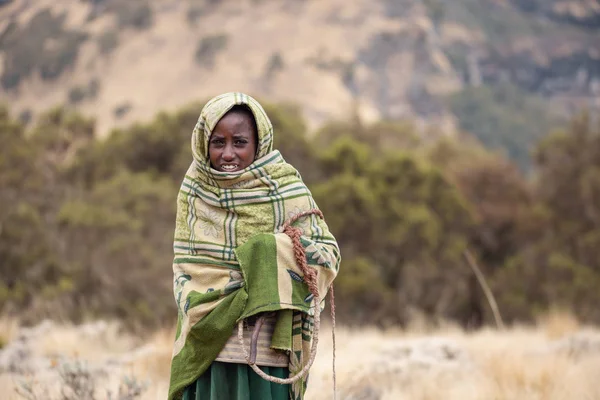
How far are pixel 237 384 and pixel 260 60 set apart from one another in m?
62.6

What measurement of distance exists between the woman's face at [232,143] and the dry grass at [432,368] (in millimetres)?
2280

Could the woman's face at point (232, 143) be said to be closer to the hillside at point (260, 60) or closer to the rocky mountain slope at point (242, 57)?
the rocky mountain slope at point (242, 57)

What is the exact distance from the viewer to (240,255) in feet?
9.61

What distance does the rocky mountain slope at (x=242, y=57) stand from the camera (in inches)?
2392

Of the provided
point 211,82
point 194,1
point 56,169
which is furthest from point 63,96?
point 56,169

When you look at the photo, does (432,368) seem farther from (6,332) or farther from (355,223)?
(355,223)

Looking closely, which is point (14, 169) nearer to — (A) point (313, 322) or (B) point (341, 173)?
(B) point (341, 173)

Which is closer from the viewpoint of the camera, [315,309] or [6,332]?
[315,309]

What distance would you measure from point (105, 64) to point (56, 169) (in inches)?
1870

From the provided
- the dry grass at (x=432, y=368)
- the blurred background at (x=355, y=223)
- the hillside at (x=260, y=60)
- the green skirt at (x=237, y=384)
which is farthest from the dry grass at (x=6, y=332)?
the hillside at (x=260, y=60)

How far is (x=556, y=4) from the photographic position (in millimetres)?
106188

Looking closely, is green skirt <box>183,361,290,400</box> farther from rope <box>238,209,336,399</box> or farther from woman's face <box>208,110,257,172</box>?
woman's face <box>208,110,257,172</box>

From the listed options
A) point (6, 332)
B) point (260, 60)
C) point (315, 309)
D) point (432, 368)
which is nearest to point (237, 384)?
point (315, 309)

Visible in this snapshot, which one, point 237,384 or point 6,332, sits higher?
point 237,384
